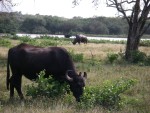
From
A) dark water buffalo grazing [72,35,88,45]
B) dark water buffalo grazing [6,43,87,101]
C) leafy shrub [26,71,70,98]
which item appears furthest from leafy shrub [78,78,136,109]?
dark water buffalo grazing [72,35,88,45]

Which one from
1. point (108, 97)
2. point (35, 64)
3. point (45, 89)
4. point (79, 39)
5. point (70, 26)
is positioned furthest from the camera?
point (70, 26)

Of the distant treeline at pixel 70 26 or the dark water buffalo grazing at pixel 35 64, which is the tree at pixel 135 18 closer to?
the dark water buffalo grazing at pixel 35 64

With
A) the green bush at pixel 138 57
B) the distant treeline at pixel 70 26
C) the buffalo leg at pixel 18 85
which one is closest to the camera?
the buffalo leg at pixel 18 85

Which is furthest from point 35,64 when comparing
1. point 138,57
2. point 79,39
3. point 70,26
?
point 70,26

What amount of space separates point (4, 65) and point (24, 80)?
3856mm

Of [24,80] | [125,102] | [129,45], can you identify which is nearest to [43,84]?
[125,102]

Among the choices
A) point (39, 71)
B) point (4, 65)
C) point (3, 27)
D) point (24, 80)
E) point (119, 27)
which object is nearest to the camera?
point (39, 71)

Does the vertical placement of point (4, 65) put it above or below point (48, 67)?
below

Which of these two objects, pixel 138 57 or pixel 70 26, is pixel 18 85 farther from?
pixel 70 26

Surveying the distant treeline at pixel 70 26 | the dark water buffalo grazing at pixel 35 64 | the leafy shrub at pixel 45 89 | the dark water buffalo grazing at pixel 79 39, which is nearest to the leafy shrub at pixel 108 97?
the leafy shrub at pixel 45 89

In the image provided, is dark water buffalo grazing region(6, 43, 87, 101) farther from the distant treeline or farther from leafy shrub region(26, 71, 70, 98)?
the distant treeline

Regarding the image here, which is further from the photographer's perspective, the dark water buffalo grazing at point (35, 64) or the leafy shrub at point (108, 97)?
the dark water buffalo grazing at point (35, 64)

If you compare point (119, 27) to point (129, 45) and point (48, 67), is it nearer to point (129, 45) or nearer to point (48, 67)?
point (129, 45)

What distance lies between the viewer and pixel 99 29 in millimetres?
103562
